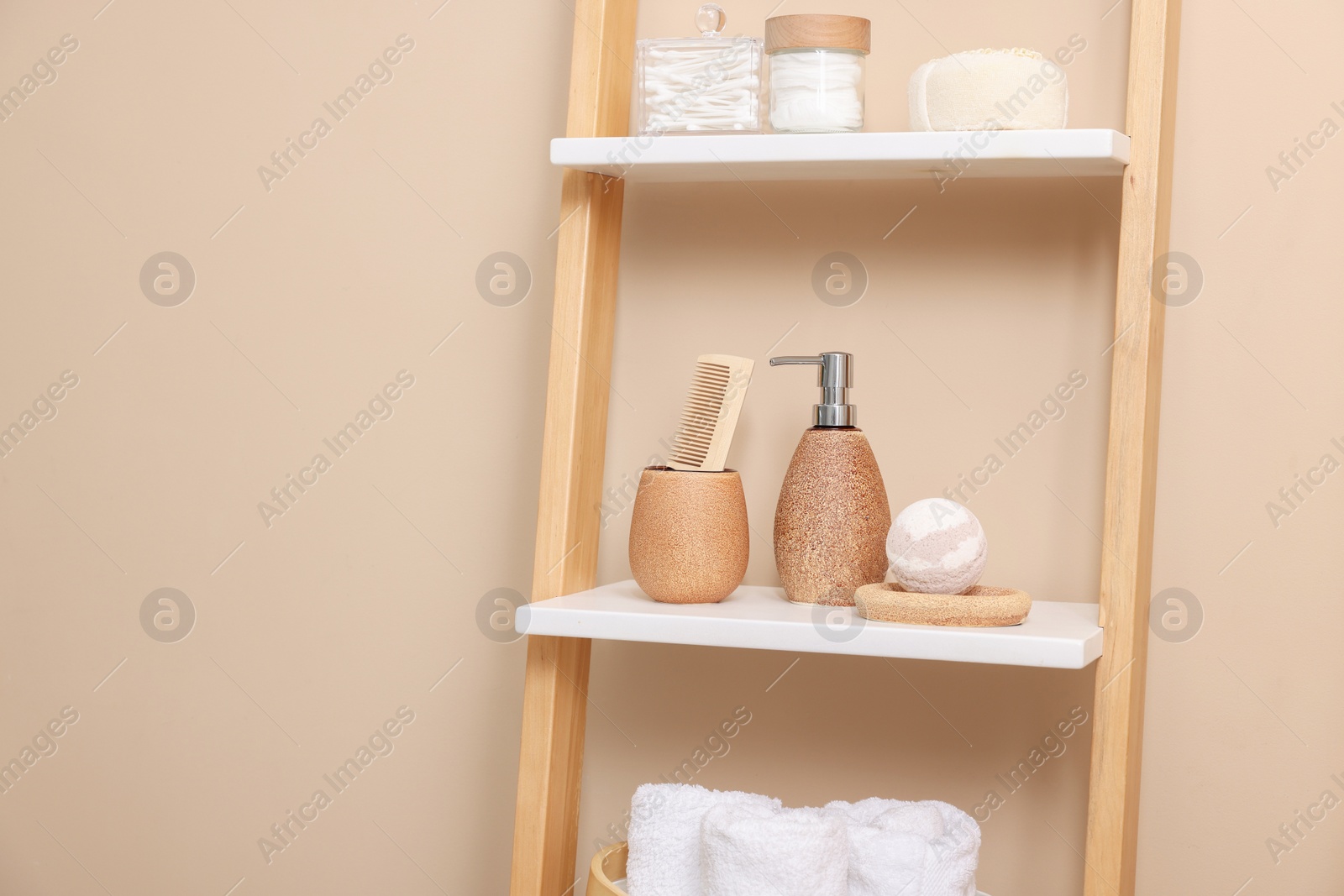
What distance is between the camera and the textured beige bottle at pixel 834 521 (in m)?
0.72

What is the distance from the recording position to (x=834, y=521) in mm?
717

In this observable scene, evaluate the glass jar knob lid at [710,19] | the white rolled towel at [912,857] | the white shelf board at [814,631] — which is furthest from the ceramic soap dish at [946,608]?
the glass jar knob lid at [710,19]

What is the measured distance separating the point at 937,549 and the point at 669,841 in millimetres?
237

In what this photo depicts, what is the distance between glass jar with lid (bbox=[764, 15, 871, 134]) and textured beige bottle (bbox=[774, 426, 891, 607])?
0.20 m

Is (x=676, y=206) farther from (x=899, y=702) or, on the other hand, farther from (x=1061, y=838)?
(x=1061, y=838)

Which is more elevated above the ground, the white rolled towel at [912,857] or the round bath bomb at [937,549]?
the round bath bomb at [937,549]

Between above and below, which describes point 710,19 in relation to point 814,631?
above

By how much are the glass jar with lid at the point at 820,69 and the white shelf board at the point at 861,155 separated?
2 centimetres

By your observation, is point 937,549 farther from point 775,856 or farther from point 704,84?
point 704,84

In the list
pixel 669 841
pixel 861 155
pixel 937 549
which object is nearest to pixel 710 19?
pixel 861 155

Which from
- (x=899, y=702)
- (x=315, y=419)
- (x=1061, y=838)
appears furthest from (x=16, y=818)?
(x=1061, y=838)

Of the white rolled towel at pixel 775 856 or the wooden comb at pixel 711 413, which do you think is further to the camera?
the wooden comb at pixel 711 413

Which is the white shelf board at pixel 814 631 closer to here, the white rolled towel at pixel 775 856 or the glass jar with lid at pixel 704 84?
the white rolled towel at pixel 775 856

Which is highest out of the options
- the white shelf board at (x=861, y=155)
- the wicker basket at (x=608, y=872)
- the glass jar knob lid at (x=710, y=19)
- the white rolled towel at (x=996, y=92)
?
the glass jar knob lid at (x=710, y=19)
